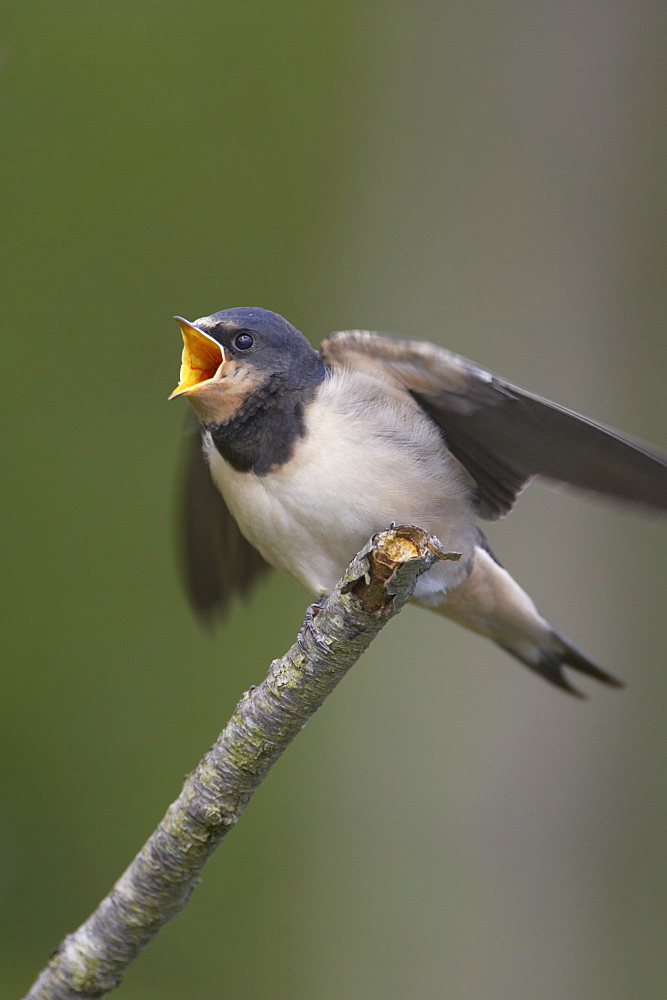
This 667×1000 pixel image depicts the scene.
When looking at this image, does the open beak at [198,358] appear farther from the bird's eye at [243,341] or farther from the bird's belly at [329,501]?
the bird's belly at [329,501]

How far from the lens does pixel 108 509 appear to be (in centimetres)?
296

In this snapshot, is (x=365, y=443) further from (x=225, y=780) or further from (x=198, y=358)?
(x=225, y=780)

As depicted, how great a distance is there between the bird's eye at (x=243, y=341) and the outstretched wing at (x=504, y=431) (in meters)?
0.12

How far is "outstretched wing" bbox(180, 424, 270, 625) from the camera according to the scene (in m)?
2.04

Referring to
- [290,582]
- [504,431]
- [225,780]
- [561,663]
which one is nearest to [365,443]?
[504,431]

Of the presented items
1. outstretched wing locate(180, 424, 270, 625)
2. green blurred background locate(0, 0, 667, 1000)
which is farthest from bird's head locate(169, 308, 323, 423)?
green blurred background locate(0, 0, 667, 1000)

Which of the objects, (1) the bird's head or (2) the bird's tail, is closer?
(1) the bird's head

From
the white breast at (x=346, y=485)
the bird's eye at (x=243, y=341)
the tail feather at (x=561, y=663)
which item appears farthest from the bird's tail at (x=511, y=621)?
the bird's eye at (x=243, y=341)

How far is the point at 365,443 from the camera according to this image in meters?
1.56

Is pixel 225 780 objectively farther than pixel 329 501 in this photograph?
No

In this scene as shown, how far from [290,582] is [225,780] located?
2.02 meters

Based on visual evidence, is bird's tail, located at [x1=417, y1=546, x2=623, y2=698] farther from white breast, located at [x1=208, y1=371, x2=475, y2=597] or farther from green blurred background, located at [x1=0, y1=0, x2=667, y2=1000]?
green blurred background, located at [x1=0, y1=0, x2=667, y2=1000]

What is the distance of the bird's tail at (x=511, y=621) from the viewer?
1.81m

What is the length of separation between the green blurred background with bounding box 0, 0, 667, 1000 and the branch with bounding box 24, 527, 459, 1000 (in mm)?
1455
